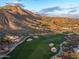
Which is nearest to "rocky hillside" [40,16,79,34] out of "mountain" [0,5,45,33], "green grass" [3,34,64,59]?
"green grass" [3,34,64,59]

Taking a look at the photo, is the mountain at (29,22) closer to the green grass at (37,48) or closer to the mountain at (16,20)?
the mountain at (16,20)

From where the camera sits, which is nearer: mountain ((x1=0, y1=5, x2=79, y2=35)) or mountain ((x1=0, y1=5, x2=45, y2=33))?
mountain ((x1=0, y1=5, x2=45, y2=33))

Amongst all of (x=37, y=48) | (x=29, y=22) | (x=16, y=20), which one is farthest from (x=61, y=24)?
(x=16, y=20)

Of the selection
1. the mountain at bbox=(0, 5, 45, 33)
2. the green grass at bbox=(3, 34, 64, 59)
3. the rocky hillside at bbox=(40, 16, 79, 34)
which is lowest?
the green grass at bbox=(3, 34, 64, 59)

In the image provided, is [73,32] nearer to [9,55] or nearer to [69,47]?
[69,47]

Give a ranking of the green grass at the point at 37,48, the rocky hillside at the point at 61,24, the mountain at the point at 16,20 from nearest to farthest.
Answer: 1. the green grass at the point at 37,48
2. the mountain at the point at 16,20
3. the rocky hillside at the point at 61,24

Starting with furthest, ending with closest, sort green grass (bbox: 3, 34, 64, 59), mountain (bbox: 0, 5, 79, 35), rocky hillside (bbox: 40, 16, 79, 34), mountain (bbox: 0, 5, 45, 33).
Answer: rocky hillside (bbox: 40, 16, 79, 34) < mountain (bbox: 0, 5, 79, 35) < mountain (bbox: 0, 5, 45, 33) < green grass (bbox: 3, 34, 64, 59)

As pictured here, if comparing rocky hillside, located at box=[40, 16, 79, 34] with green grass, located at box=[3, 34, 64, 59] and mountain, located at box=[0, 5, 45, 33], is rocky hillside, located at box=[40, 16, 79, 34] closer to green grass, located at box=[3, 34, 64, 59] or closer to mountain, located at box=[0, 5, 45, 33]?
green grass, located at box=[3, 34, 64, 59]

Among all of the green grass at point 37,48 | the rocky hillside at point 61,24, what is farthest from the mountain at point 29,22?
the green grass at point 37,48
